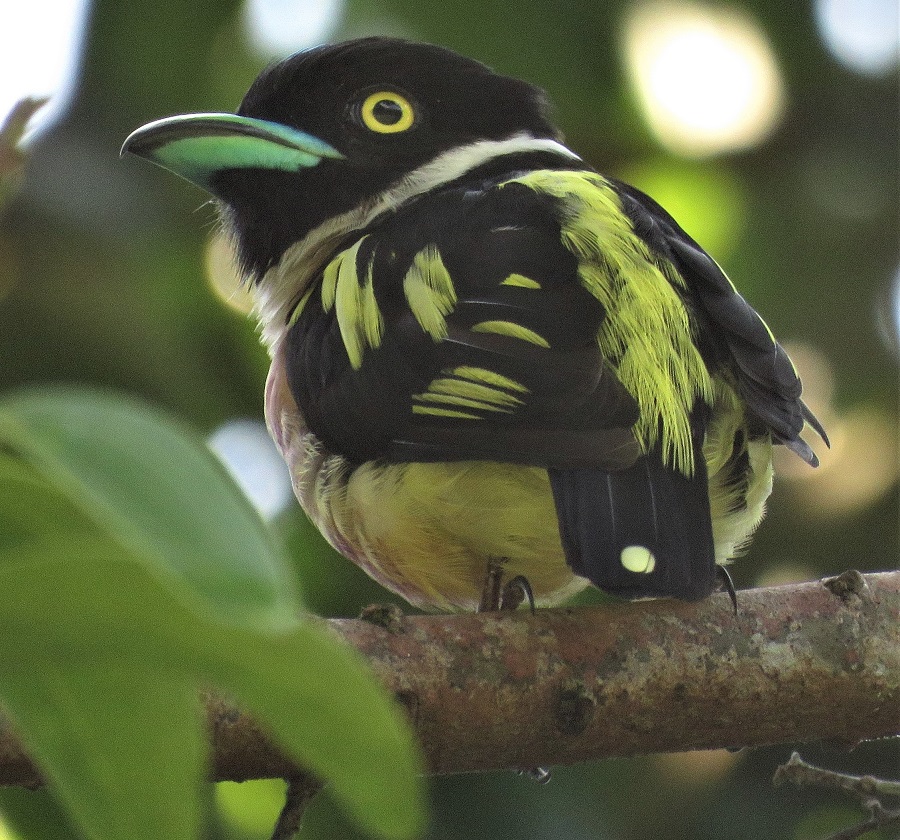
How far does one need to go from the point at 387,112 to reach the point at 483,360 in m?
1.36

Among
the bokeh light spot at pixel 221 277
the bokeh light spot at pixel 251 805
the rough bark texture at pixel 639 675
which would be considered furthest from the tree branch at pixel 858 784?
the bokeh light spot at pixel 221 277

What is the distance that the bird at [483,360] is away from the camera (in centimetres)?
243

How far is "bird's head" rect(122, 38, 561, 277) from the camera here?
11.3ft

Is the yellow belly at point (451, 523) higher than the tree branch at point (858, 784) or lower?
higher

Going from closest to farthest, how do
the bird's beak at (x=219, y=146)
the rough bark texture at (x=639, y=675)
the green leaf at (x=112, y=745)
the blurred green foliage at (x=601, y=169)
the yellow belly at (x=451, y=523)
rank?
the green leaf at (x=112, y=745) < the rough bark texture at (x=639, y=675) < the yellow belly at (x=451, y=523) < the bird's beak at (x=219, y=146) < the blurred green foliage at (x=601, y=169)

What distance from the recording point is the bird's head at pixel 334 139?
345 centimetres

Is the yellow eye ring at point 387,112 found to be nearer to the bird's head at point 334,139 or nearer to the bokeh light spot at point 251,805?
the bird's head at point 334,139

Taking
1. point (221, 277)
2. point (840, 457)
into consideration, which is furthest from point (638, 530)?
point (840, 457)

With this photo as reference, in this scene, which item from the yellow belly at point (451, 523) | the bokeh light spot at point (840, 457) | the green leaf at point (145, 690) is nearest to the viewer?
the green leaf at point (145, 690)

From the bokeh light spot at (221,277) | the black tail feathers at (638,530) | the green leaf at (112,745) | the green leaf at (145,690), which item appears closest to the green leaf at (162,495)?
the green leaf at (145,690)

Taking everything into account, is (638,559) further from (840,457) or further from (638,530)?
(840,457)

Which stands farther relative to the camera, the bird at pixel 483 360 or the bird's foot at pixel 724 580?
the bird's foot at pixel 724 580

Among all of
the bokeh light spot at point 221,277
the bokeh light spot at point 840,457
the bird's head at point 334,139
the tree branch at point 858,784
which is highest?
the bird's head at point 334,139

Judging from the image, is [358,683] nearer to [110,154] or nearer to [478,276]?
[478,276]
